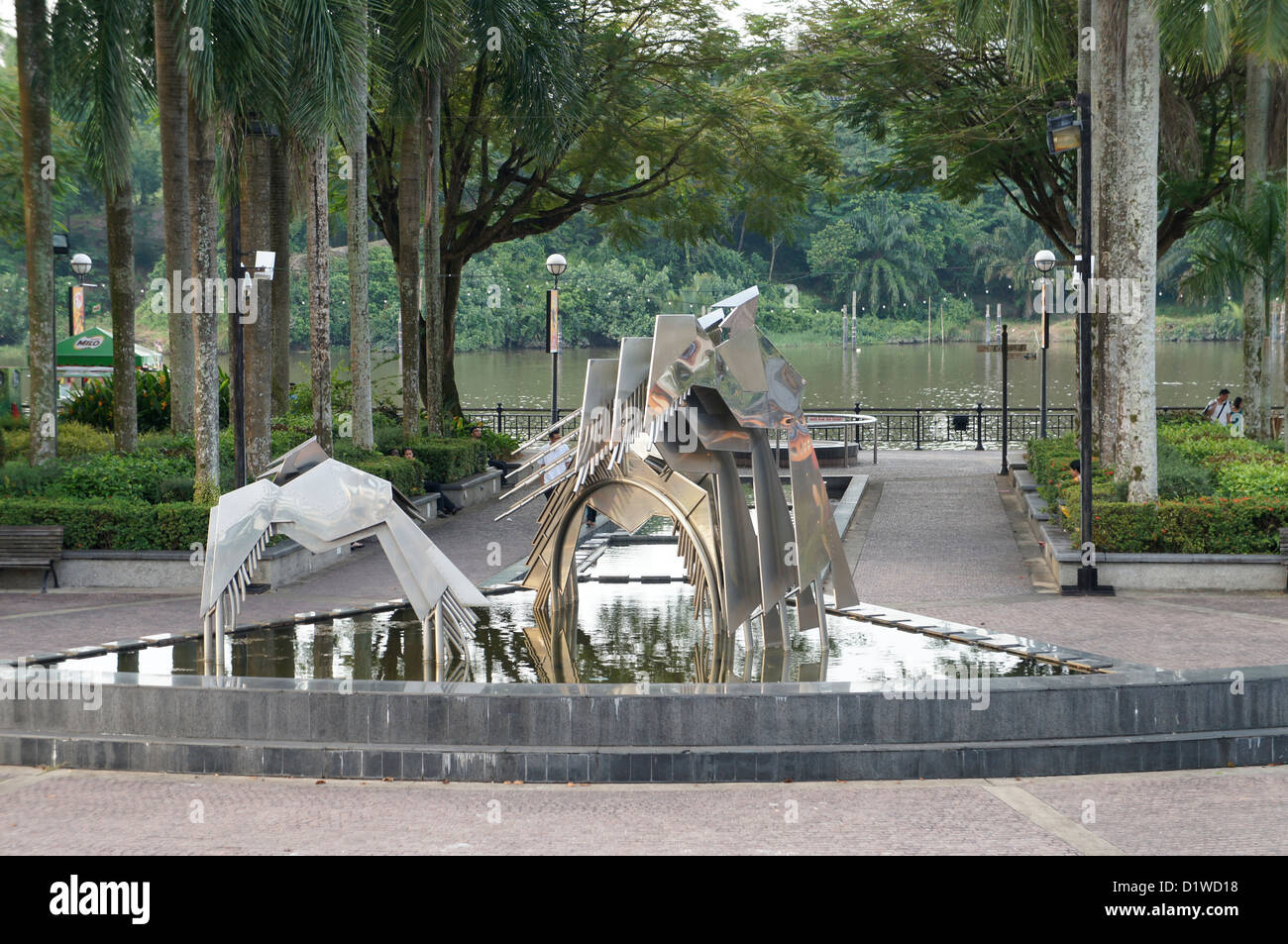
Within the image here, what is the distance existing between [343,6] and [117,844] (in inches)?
490

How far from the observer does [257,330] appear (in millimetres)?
17828

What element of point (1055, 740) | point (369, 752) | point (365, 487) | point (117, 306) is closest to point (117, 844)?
point (369, 752)

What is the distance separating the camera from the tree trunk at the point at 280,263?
21047 millimetres

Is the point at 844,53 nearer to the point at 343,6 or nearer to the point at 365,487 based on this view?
the point at 343,6

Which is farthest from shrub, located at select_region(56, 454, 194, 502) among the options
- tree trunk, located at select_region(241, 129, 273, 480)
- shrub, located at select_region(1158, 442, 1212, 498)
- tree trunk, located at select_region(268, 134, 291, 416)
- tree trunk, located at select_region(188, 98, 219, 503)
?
shrub, located at select_region(1158, 442, 1212, 498)

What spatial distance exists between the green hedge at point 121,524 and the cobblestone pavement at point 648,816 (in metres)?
6.64

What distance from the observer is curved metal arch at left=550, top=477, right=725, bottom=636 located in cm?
1043

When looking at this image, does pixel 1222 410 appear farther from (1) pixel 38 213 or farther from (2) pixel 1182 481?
(1) pixel 38 213

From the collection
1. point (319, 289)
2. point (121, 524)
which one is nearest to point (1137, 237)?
point (319, 289)

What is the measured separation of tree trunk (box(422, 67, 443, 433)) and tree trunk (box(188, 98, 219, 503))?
789cm

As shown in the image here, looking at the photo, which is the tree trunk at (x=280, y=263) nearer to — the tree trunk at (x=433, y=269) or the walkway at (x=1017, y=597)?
the tree trunk at (x=433, y=269)

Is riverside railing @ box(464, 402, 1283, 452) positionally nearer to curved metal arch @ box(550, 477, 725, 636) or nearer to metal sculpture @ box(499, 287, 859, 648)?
curved metal arch @ box(550, 477, 725, 636)

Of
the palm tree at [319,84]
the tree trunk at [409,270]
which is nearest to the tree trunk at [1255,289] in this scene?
the tree trunk at [409,270]

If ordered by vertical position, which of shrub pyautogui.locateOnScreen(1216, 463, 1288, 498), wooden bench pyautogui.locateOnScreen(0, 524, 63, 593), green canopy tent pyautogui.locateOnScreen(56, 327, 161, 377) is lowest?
wooden bench pyautogui.locateOnScreen(0, 524, 63, 593)
